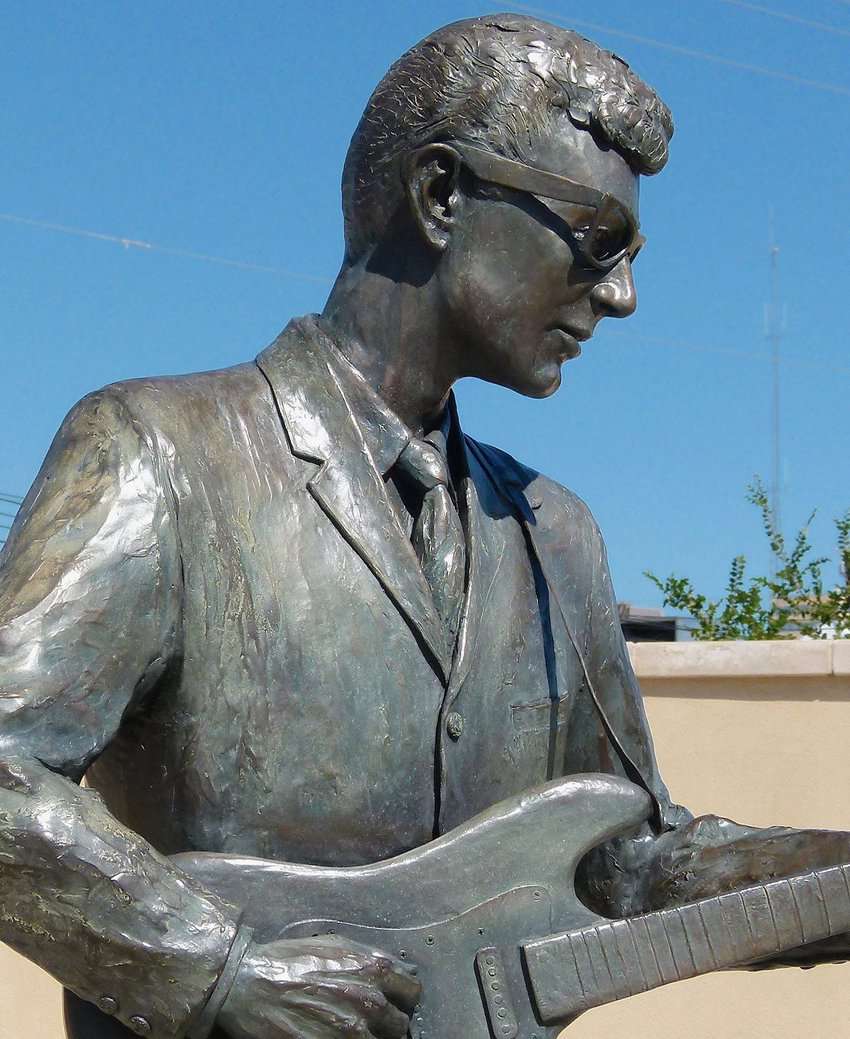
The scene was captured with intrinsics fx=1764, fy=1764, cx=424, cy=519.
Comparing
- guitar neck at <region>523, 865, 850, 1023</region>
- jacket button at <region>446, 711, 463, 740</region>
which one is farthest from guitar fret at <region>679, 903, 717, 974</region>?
jacket button at <region>446, 711, 463, 740</region>

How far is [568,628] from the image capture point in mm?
2553

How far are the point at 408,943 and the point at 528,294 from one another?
34.4 inches

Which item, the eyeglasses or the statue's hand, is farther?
the eyeglasses

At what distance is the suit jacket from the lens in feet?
6.56

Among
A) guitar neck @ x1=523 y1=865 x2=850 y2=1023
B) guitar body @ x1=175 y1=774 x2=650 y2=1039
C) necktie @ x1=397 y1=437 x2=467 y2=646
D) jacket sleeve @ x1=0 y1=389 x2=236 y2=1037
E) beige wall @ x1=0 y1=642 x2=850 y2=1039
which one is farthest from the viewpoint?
beige wall @ x1=0 y1=642 x2=850 y2=1039

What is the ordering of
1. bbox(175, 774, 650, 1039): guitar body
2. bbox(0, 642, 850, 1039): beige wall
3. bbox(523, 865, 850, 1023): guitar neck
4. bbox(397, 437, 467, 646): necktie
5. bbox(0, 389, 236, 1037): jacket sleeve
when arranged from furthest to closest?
bbox(0, 642, 850, 1039): beige wall → bbox(397, 437, 467, 646): necktie → bbox(523, 865, 850, 1023): guitar neck → bbox(175, 774, 650, 1039): guitar body → bbox(0, 389, 236, 1037): jacket sleeve

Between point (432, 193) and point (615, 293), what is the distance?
0.95 feet

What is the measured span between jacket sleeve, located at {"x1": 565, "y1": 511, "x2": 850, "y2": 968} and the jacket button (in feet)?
1.12

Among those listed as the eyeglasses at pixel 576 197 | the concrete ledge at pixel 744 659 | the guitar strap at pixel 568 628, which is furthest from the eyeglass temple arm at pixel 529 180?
the concrete ledge at pixel 744 659

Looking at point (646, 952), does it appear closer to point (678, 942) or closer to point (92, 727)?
point (678, 942)

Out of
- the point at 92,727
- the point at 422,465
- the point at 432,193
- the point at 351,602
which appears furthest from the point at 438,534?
the point at 92,727

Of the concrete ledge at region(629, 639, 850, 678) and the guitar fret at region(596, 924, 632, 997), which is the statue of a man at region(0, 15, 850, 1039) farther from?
the concrete ledge at region(629, 639, 850, 678)

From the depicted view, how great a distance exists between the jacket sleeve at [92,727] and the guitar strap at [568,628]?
1.98ft

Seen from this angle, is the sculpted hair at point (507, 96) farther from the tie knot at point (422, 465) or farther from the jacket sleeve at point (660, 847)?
the jacket sleeve at point (660, 847)
